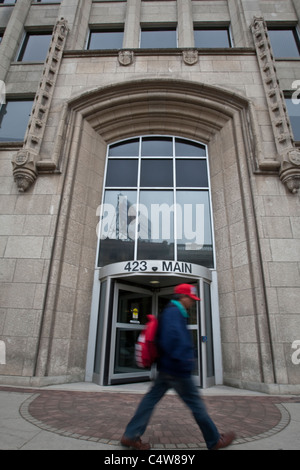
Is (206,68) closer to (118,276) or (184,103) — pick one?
(184,103)

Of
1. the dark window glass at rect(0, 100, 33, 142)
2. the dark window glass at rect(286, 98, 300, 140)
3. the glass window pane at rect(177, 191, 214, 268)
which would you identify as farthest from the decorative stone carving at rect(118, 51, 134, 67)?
the dark window glass at rect(286, 98, 300, 140)

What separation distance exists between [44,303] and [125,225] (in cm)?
352

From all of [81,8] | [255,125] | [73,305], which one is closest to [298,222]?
[255,125]

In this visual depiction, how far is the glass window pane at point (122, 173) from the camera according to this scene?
9754 mm

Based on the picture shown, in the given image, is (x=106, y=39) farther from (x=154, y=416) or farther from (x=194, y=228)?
(x=154, y=416)

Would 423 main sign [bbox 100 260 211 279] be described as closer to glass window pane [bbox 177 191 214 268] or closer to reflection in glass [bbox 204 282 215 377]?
reflection in glass [bbox 204 282 215 377]

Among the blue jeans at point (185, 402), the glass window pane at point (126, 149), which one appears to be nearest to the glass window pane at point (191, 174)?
the glass window pane at point (126, 149)

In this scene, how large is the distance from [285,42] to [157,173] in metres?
8.70

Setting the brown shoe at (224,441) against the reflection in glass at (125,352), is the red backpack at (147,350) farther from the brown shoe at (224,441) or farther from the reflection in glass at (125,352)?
the reflection in glass at (125,352)

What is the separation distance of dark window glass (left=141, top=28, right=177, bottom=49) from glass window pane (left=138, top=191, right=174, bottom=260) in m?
7.66

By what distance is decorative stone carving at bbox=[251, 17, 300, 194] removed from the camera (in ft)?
25.4

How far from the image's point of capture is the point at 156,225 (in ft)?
29.8

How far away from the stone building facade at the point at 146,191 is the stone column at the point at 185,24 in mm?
73

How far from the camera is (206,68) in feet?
33.4
